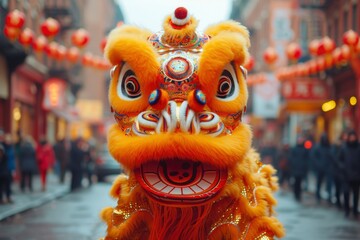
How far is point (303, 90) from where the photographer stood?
28594 millimetres

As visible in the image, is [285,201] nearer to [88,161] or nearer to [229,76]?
[88,161]

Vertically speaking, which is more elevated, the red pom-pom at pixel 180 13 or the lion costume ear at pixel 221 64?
the red pom-pom at pixel 180 13

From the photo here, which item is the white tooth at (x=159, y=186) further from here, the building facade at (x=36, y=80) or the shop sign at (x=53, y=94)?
the shop sign at (x=53, y=94)

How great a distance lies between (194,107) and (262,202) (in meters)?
1.18

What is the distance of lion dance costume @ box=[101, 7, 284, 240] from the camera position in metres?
5.39

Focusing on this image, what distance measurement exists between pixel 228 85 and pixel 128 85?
0.84 m

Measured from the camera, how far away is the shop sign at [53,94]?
32.3 meters

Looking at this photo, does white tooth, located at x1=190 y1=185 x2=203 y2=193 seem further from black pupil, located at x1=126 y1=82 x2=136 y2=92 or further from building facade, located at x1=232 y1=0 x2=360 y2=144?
building facade, located at x1=232 y1=0 x2=360 y2=144

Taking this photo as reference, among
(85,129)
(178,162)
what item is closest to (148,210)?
(178,162)

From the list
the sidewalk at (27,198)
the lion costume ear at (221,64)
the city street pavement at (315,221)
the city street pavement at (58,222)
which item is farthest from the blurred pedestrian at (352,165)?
the lion costume ear at (221,64)

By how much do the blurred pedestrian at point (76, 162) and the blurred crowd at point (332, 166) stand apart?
7044 millimetres

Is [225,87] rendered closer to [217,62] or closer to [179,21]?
[217,62]

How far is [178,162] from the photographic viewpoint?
555 centimetres

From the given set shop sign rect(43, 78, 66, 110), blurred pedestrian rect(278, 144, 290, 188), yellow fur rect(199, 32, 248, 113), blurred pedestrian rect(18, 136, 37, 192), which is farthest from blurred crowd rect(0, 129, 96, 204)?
yellow fur rect(199, 32, 248, 113)
